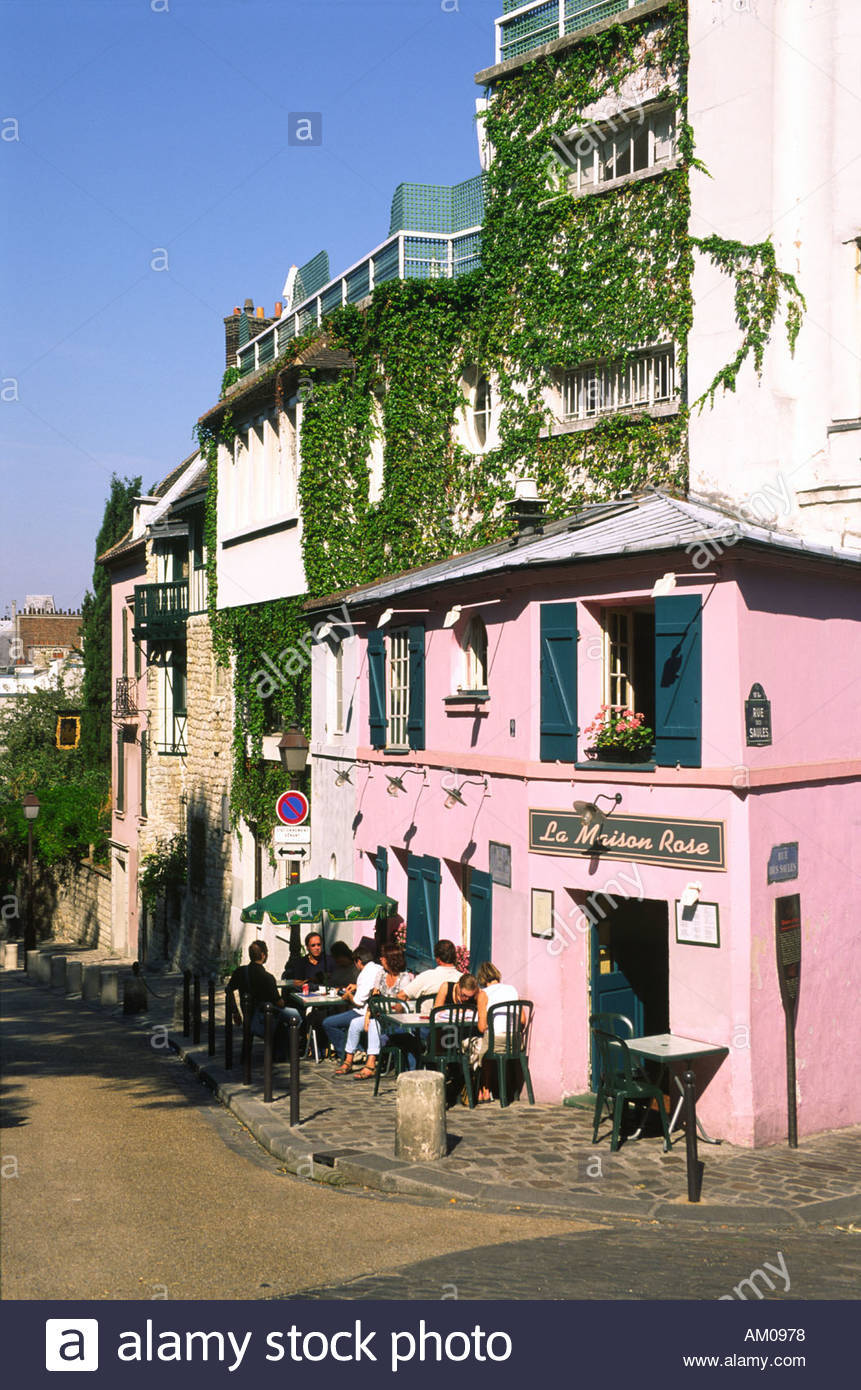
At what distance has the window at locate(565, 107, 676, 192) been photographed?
18.4 m

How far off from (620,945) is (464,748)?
3.31 meters

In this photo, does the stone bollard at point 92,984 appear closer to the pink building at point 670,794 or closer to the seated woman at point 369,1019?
the seated woman at point 369,1019

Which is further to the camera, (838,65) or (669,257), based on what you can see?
(669,257)

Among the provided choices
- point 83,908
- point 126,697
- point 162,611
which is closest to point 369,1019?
point 162,611

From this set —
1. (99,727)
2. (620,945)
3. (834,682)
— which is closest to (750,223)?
(834,682)

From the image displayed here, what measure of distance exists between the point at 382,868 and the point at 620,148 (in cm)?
1068

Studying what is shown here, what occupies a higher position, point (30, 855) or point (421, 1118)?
point (30, 855)

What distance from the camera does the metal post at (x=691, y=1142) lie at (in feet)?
31.6

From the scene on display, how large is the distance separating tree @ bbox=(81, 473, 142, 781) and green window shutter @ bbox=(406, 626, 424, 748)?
2827 cm

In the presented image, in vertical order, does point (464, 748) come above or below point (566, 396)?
below

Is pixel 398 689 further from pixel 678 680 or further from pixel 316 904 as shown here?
pixel 678 680

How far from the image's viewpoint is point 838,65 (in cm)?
1650

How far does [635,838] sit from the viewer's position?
40.9 ft

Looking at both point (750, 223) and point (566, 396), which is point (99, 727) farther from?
point (750, 223)
